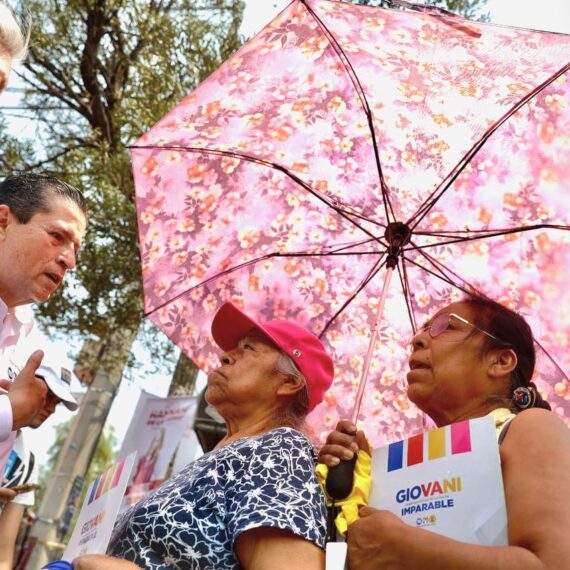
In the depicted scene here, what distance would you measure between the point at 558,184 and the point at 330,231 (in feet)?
3.40

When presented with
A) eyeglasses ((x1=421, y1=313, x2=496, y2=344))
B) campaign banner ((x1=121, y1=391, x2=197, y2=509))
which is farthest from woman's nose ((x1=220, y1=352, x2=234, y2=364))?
campaign banner ((x1=121, y1=391, x2=197, y2=509))

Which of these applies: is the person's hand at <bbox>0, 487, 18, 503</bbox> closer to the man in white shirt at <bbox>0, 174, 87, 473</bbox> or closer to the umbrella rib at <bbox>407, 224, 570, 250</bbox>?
the man in white shirt at <bbox>0, 174, 87, 473</bbox>

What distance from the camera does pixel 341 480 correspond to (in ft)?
6.29

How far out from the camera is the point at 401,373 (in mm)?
3270

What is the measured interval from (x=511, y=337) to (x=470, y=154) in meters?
0.98

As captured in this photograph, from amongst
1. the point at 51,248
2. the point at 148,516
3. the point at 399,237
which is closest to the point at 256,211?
the point at 399,237

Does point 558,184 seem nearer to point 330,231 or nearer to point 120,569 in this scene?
point 330,231

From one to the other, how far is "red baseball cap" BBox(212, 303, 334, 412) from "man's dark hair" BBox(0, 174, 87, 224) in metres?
0.90

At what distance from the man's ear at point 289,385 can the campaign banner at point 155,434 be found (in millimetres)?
5819

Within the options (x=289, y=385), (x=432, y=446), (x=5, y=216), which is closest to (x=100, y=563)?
(x=432, y=446)

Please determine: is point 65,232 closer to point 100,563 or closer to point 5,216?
point 5,216

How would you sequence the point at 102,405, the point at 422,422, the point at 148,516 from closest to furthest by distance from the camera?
the point at 148,516
the point at 422,422
the point at 102,405

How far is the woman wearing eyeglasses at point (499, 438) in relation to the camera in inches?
58.4

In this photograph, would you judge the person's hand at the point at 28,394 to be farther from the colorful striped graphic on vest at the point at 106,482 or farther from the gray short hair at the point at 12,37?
the gray short hair at the point at 12,37
